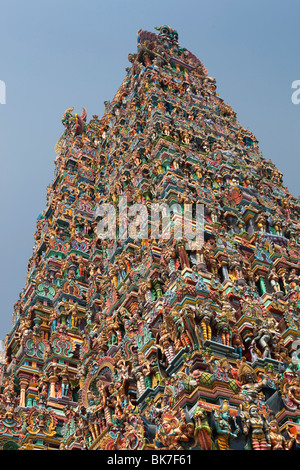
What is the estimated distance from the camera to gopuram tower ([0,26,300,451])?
33.4 ft

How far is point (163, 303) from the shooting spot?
12336 mm

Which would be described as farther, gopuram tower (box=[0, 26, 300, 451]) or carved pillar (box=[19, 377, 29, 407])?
carved pillar (box=[19, 377, 29, 407])

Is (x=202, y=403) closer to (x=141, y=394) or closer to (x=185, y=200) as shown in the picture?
(x=141, y=394)

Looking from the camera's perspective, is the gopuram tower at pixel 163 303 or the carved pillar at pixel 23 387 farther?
the carved pillar at pixel 23 387

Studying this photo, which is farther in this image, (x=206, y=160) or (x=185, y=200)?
(x=206, y=160)

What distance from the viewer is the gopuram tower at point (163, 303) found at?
10195mm

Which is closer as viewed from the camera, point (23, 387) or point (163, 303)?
point (163, 303)

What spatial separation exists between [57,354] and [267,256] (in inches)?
222

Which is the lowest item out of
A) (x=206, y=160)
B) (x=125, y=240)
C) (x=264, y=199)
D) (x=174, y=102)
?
(x=125, y=240)

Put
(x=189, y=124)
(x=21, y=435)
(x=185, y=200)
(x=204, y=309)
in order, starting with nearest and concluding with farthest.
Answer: (x=204, y=309), (x=21, y=435), (x=185, y=200), (x=189, y=124)

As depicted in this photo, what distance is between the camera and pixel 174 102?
2311 centimetres
